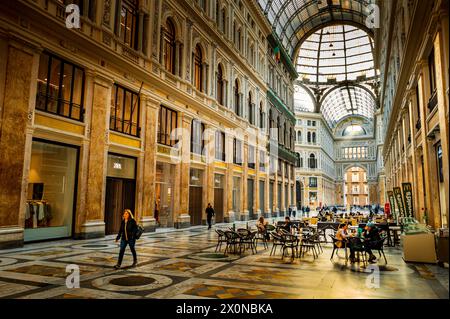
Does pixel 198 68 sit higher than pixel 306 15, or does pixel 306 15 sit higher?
pixel 306 15

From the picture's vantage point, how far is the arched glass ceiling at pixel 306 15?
3972cm

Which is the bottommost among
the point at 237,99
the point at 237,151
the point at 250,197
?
the point at 250,197

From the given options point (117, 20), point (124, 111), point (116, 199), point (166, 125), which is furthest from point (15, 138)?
point (166, 125)

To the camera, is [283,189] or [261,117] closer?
[261,117]

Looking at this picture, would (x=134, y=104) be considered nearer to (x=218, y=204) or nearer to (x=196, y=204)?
(x=196, y=204)

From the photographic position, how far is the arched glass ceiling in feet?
130

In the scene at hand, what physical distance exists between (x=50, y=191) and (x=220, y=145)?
46.9 ft

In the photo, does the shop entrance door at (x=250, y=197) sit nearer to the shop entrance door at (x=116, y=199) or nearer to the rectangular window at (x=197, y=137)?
the rectangular window at (x=197, y=137)

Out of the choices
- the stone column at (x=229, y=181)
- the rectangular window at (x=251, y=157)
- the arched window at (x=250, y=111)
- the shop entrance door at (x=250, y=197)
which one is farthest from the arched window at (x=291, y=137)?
the stone column at (x=229, y=181)

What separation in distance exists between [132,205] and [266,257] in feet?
27.8

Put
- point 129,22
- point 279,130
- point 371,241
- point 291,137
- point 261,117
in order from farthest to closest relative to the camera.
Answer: point 291,137 → point 279,130 → point 261,117 → point 129,22 → point 371,241

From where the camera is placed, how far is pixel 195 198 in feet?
72.0

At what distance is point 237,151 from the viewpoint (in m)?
28.2
